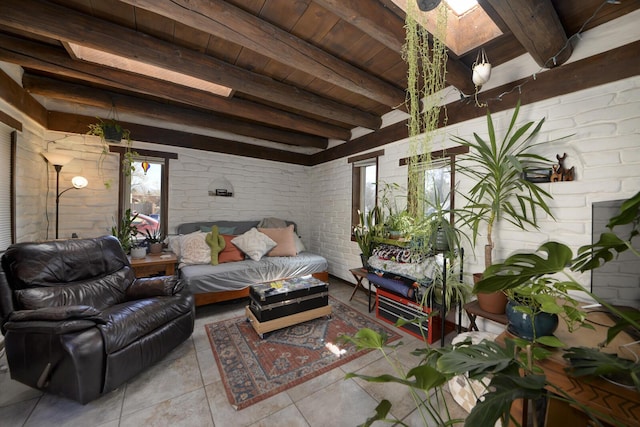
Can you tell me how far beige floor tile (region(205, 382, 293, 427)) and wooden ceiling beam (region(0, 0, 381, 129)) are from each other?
243 cm

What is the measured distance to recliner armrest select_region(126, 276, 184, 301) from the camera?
6.94ft

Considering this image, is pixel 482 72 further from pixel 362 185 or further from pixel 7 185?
pixel 7 185

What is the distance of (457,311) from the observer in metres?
2.29

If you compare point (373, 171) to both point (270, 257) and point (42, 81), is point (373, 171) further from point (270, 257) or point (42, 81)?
point (42, 81)

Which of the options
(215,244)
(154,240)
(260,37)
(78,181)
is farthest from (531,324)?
(78,181)

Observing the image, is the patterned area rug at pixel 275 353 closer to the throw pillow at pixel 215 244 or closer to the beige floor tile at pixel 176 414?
the beige floor tile at pixel 176 414

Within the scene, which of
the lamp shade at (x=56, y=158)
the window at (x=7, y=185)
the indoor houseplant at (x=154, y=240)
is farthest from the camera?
the indoor houseplant at (x=154, y=240)

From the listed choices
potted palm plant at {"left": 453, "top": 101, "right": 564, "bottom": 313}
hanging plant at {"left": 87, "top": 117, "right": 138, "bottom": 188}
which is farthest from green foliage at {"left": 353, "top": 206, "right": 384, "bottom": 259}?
hanging plant at {"left": 87, "top": 117, "right": 138, "bottom": 188}

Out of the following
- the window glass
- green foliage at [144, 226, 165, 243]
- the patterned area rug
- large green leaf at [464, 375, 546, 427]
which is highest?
the window glass

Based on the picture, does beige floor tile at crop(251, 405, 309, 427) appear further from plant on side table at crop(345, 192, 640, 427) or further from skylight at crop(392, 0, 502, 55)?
skylight at crop(392, 0, 502, 55)

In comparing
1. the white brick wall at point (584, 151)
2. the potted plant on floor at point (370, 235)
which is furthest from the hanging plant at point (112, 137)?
the white brick wall at point (584, 151)

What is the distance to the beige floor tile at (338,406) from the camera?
141 cm

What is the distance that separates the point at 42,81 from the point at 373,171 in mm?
3792

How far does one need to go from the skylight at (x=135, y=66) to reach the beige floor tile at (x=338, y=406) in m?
2.74
